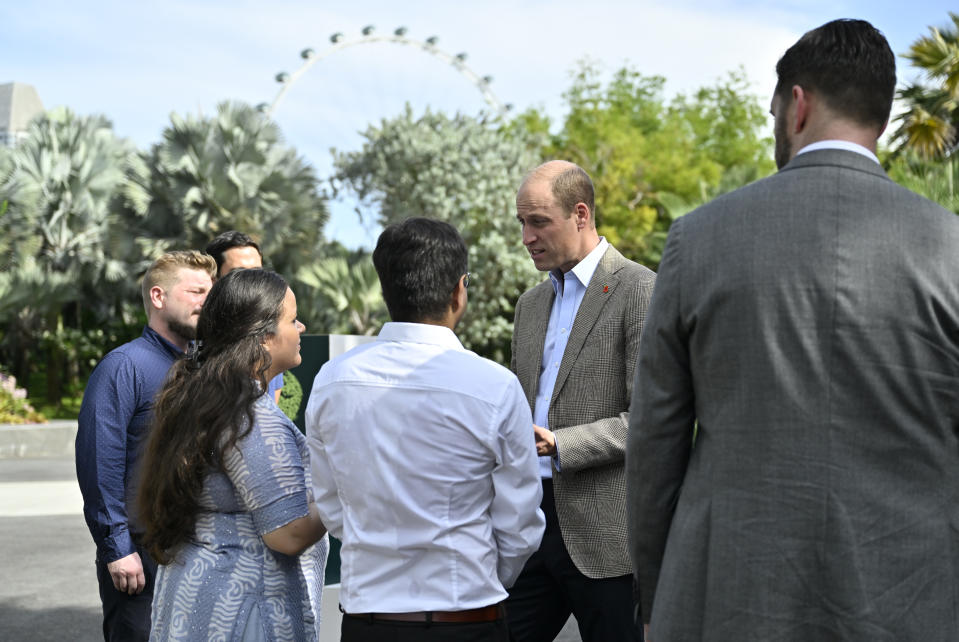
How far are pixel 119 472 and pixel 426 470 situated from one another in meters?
1.80

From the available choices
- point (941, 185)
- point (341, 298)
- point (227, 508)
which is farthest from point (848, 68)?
point (341, 298)

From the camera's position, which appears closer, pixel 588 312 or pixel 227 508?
pixel 227 508

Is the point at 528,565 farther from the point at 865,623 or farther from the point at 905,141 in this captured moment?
the point at 905,141

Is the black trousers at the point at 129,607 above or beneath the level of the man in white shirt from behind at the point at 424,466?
beneath

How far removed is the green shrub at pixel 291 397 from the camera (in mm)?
4660

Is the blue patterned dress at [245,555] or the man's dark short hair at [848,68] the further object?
the blue patterned dress at [245,555]

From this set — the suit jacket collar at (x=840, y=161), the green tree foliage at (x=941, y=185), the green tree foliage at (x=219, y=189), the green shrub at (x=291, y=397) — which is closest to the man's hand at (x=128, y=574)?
the green shrub at (x=291, y=397)

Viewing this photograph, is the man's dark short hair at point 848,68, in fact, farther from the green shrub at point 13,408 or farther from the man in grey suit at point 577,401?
the green shrub at point 13,408

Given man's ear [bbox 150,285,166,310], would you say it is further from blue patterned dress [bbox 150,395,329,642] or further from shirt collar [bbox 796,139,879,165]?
shirt collar [bbox 796,139,879,165]

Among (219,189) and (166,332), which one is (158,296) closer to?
(166,332)

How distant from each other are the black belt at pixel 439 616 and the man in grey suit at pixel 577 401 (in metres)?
0.80

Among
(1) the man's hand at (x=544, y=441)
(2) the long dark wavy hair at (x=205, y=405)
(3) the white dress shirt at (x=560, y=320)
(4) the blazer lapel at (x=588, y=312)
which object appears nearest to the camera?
(2) the long dark wavy hair at (x=205, y=405)

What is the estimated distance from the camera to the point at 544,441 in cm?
326

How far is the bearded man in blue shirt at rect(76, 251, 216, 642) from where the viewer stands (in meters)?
3.71
